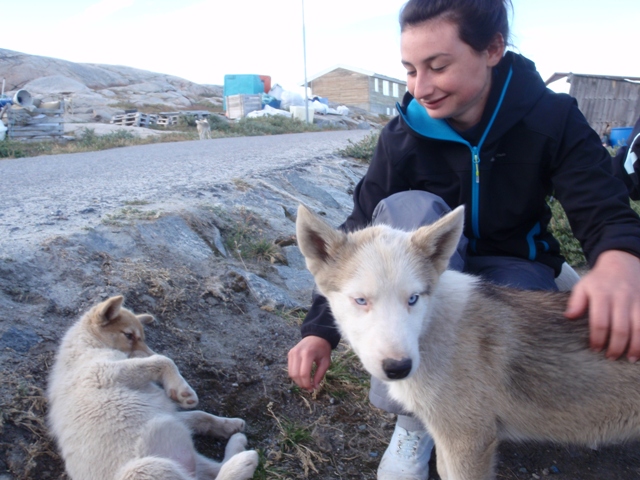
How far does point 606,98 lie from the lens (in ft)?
47.9

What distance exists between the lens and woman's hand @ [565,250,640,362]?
6.67 ft

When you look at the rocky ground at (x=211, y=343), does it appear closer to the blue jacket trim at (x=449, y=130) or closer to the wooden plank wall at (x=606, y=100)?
the blue jacket trim at (x=449, y=130)

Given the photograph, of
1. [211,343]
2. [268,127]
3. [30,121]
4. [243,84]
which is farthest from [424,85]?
[243,84]

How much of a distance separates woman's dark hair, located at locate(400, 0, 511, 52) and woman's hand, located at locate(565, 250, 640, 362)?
4.00ft

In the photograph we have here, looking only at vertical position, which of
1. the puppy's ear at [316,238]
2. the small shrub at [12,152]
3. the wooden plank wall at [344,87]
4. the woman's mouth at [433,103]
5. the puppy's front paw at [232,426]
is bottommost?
the puppy's front paw at [232,426]

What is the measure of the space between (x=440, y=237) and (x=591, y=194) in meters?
0.85

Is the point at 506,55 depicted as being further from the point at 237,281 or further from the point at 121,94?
the point at 121,94

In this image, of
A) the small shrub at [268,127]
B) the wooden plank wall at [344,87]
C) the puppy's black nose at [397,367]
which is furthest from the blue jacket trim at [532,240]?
the wooden plank wall at [344,87]

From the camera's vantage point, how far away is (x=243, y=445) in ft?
8.37

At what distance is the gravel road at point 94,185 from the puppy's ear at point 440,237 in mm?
2488

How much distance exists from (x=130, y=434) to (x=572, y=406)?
1.96m

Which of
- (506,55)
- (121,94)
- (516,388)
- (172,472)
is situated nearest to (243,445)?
(172,472)

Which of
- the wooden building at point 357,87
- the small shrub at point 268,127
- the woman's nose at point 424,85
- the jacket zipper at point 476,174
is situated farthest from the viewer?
the wooden building at point 357,87

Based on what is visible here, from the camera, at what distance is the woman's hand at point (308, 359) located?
2576 mm
